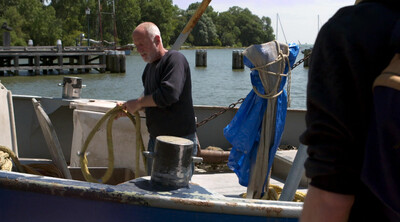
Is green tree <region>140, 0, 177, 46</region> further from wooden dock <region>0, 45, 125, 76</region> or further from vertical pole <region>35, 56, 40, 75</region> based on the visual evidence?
vertical pole <region>35, 56, 40, 75</region>

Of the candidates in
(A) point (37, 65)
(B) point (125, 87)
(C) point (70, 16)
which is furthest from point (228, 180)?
(C) point (70, 16)

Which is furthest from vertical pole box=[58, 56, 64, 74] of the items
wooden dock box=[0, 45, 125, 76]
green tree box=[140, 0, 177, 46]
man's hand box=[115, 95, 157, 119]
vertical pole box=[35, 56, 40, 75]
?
green tree box=[140, 0, 177, 46]

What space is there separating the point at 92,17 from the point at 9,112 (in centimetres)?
9272

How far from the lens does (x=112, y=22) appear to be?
90.1m

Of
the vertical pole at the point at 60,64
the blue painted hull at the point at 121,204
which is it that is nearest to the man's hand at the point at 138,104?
the blue painted hull at the point at 121,204

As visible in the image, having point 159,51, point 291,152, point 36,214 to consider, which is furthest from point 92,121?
point 291,152

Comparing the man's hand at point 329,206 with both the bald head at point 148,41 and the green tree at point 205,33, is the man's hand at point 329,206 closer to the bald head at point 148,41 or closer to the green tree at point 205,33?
the bald head at point 148,41

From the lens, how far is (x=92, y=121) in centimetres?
457

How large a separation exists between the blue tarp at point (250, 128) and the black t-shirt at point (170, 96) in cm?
40

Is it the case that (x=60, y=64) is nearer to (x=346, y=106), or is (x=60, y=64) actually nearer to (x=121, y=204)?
(x=121, y=204)

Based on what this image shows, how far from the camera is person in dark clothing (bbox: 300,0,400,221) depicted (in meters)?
1.05

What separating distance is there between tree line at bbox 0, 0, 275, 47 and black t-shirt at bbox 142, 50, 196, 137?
5270 centimetres

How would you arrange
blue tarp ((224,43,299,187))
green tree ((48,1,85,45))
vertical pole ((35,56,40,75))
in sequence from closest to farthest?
blue tarp ((224,43,299,187))
vertical pole ((35,56,40,75))
green tree ((48,1,85,45))

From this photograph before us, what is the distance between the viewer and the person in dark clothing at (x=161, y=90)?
11.8ft
